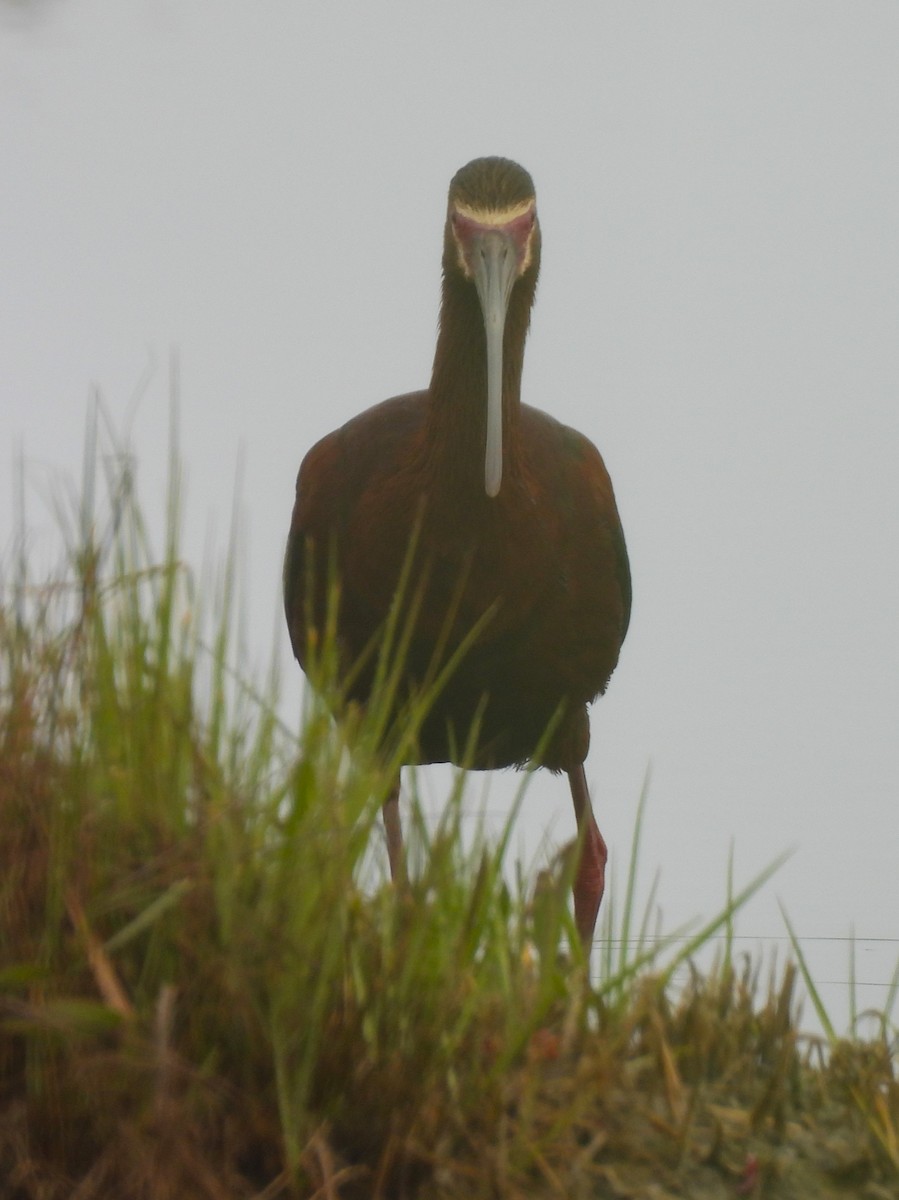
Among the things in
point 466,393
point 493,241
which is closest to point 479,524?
point 466,393

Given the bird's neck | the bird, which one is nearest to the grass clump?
the bird

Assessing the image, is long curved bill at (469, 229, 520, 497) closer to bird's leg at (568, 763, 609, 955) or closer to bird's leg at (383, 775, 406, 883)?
bird's leg at (383, 775, 406, 883)

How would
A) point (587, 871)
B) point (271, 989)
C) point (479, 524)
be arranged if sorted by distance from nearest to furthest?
point (271, 989)
point (479, 524)
point (587, 871)

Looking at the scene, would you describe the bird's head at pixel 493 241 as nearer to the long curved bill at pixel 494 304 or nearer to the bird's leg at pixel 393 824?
the long curved bill at pixel 494 304

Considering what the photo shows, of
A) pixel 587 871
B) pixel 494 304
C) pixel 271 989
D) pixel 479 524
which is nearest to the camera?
pixel 271 989

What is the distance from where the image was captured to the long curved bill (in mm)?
3090

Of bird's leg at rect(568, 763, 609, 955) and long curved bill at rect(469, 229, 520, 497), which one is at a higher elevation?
long curved bill at rect(469, 229, 520, 497)

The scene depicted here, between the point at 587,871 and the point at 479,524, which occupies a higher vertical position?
the point at 479,524

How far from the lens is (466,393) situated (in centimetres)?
341

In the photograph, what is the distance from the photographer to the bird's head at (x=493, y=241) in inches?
125

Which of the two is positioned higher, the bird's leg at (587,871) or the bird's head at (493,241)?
the bird's head at (493,241)

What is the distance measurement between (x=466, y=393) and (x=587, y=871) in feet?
4.68

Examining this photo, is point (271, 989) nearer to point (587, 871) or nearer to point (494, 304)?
point (494, 304)

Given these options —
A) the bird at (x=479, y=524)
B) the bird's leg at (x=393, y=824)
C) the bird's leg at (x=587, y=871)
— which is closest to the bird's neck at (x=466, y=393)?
the bird at (x=479, y=524)
